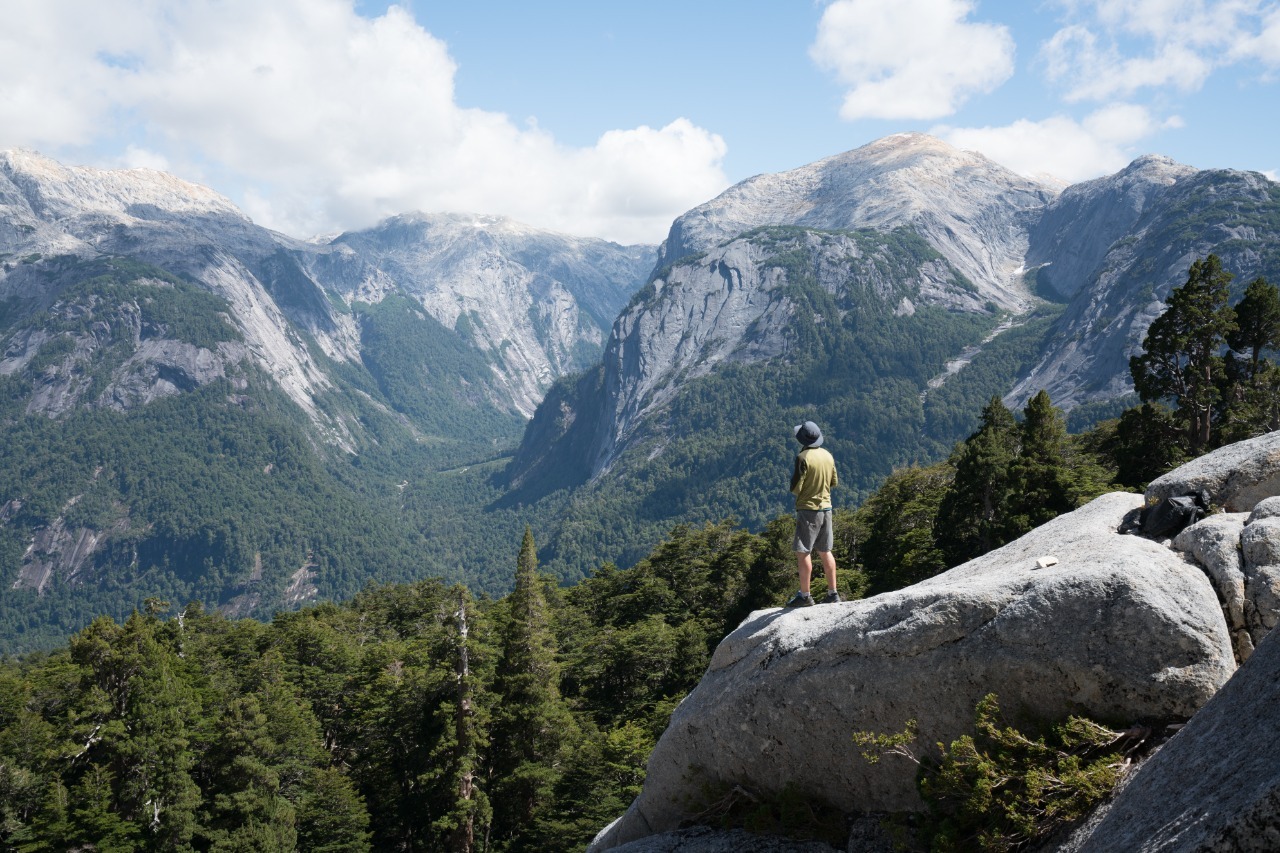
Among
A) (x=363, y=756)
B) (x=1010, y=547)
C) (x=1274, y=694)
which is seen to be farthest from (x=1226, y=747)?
(x=363, y=756)

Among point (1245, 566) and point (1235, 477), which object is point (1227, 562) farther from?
point (1235, 477)

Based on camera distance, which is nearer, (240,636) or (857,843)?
(857,843)

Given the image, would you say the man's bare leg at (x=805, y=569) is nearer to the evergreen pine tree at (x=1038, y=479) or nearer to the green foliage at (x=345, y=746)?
the green foliage at (x=345, y=746)

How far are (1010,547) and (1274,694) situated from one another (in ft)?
28.5

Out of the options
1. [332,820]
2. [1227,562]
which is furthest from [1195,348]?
[332,820]

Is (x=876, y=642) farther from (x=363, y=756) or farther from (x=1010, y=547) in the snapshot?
(x=363, y=756)

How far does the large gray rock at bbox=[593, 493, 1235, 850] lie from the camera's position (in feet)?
34.0

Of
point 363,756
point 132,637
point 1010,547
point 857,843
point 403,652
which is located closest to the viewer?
point 857,843

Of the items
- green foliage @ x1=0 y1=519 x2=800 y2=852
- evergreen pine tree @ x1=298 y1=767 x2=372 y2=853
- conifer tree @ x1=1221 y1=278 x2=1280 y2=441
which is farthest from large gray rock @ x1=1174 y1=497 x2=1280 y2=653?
evergreen pine tree @ x1=298 y1=767 x2=372 y2=853

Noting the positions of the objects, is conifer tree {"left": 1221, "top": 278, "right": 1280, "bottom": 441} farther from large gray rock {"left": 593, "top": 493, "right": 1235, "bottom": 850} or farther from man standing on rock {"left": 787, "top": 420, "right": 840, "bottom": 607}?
man standing on rock {"left": 787, "top": 420, "right": 840, "bottom": 607}

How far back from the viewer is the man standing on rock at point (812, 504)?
1603 centimetres

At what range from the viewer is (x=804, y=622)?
14.8 meters

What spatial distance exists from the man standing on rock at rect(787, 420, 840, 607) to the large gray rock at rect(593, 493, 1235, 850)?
103 centimetres

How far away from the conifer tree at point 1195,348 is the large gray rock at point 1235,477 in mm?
31943
